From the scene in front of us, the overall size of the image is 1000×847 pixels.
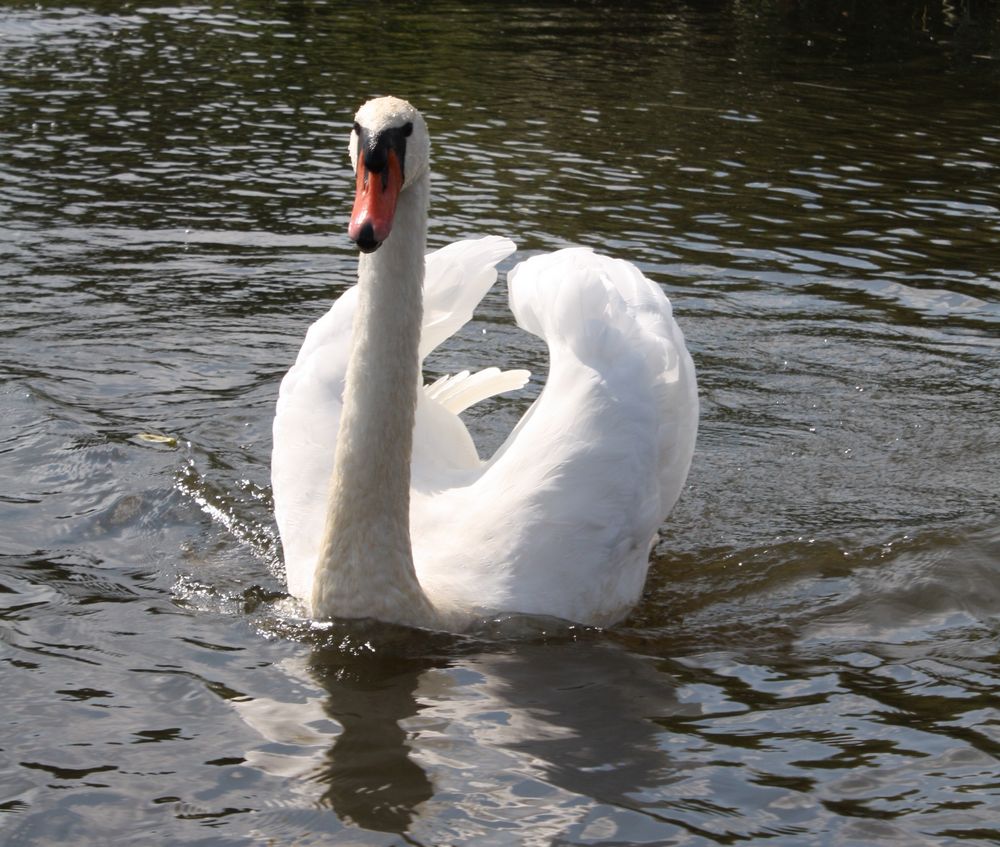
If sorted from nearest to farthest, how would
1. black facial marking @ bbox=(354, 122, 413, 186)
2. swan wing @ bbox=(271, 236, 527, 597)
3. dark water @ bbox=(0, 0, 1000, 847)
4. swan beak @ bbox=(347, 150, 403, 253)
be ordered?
dark water @ bbox=(0, 0, 1000, 847), swan beak @ bbox=(347, 150, 403, 253), black facial marking @ bbox=(354, 122, 413, 186), swan wing @ bbox=(271, 236, 527, 597)

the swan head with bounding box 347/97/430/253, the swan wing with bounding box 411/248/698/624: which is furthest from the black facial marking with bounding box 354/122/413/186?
the swan wing with bounding box 411/248/698/624

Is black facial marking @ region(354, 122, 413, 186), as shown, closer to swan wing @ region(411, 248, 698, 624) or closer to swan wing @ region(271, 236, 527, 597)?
swan wing @ region(411, 248, 698, 624)

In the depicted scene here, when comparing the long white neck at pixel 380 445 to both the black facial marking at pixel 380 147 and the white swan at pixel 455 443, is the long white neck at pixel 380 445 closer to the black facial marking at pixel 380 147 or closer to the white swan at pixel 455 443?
the white swan at pixel 455 443

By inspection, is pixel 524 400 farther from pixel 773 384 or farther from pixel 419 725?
pixel 419 725

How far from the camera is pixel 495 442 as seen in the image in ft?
27.7

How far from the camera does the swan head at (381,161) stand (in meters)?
5.09

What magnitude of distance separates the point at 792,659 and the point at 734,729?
72cm

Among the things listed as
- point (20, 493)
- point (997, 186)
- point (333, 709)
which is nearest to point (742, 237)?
point (997, 186)

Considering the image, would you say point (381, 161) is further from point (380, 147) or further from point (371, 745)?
point (371, 745)

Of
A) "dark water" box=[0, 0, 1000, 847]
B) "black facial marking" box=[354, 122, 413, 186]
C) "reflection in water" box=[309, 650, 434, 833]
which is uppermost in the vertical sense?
"black facial marking" box=[354, 122, 413, 186]

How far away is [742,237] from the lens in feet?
39.1

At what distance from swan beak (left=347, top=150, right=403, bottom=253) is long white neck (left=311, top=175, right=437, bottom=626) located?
0.31m

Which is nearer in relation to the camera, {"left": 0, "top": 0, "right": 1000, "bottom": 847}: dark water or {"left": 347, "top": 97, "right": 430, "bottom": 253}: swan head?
{"left": 0, "top": 0, "right": 1000, "bottom": 847}: dark water

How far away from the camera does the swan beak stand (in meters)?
5.03
